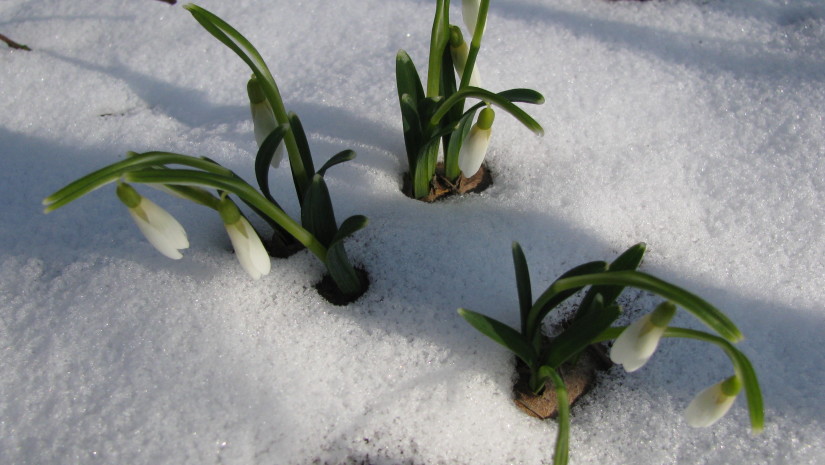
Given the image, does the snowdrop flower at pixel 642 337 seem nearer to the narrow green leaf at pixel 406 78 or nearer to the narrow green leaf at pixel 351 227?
the narrow green leaf at pixel 351 227

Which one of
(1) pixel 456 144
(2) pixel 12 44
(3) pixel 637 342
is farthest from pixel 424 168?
(2) pixel 12 44

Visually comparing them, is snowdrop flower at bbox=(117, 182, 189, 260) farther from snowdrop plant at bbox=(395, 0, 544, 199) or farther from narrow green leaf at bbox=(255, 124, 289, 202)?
snowdrop plant at bbox=(395, 0, 544, 199)

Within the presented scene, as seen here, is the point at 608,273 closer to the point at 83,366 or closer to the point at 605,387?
the point at 605,387

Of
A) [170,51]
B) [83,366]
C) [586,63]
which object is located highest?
[586,63]

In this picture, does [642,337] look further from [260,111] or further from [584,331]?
[260,111]

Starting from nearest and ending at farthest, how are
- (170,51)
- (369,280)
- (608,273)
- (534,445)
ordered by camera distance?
(608,273) → (534,445) → (369,280) → (170,51)

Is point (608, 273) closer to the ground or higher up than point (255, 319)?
higher up

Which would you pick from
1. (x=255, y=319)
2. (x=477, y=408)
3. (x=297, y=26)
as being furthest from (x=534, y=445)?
(x=297, y=26)
